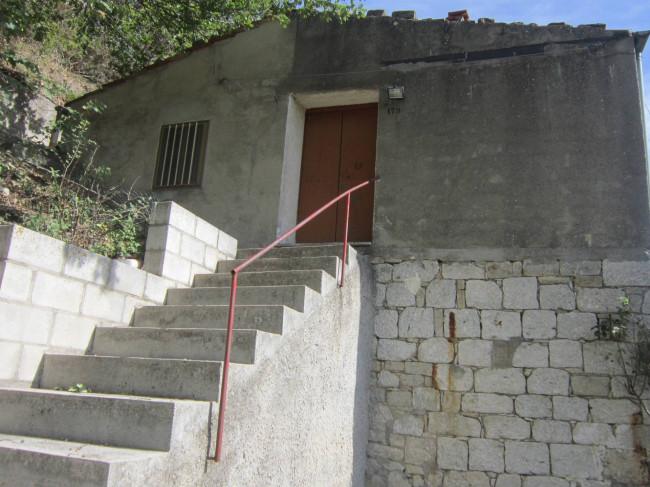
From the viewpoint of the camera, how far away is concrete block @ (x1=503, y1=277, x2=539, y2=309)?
545 centimetres

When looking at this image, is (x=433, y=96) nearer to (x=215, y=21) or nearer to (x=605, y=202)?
(x=605, y=202)

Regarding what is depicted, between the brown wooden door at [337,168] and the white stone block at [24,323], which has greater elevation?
the brown wooden door at [337,168]

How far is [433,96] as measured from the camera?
252 inches

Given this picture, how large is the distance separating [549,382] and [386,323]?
1.64 metres

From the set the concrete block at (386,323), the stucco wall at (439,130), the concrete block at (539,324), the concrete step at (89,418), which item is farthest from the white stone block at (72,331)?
the concrete block at (539,324)

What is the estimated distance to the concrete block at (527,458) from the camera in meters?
5.03

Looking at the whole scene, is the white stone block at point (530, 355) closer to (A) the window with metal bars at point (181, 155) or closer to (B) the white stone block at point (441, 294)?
(B) the white stone block at point (441, 294)

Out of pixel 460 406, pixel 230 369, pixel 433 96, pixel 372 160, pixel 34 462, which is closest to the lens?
pixel 34 462

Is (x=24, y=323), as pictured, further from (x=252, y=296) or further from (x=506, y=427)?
(x=506, y=427)

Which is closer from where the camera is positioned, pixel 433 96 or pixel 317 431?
pixel 317 431

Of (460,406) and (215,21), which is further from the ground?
(215,21)

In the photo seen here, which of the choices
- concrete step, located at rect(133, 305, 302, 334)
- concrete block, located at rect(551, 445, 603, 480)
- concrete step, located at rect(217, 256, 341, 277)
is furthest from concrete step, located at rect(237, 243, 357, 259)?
concrete block, located at rect(551, 445, 603, 480)

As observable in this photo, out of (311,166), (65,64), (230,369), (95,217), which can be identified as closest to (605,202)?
(311,166)

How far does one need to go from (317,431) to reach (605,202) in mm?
3613
